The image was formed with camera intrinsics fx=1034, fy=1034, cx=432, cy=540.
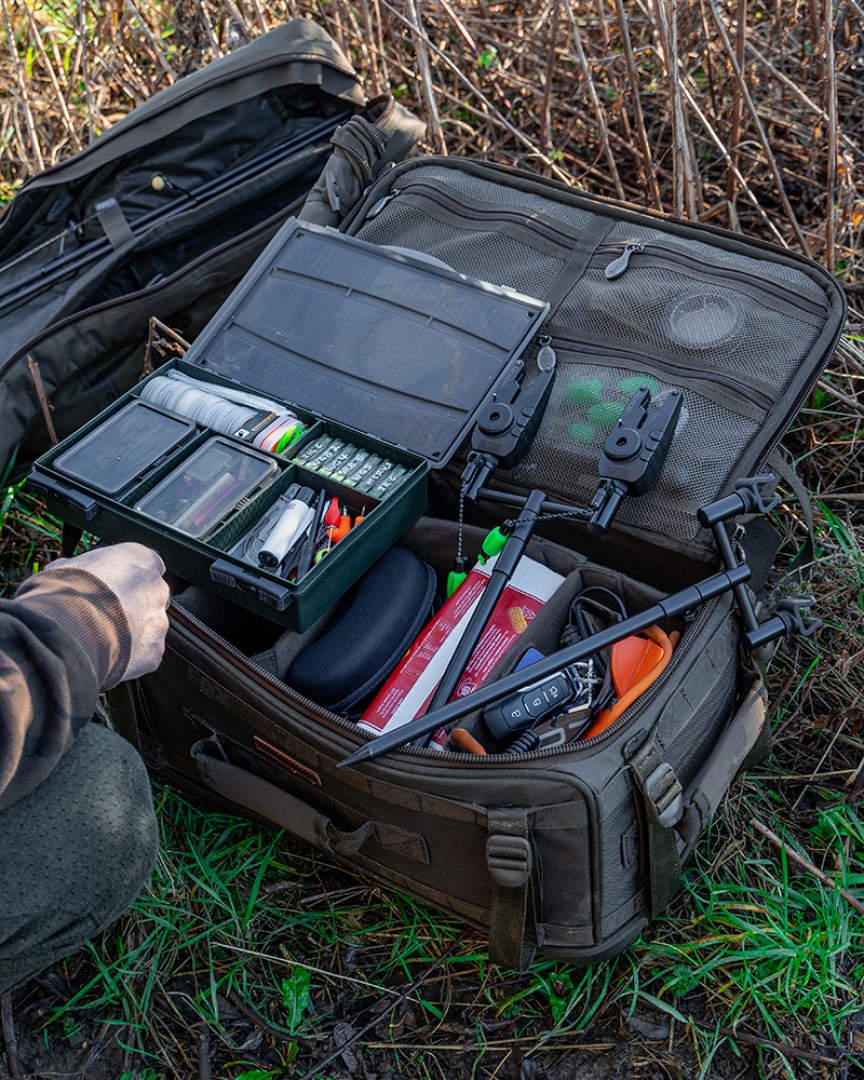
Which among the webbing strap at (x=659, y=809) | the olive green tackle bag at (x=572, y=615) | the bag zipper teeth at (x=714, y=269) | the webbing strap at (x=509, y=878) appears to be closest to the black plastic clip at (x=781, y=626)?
the olive green tackle bag at (x=572, y=615)

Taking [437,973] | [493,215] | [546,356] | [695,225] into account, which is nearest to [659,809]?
[437,973]

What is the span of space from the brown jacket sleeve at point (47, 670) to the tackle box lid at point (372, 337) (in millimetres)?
1052

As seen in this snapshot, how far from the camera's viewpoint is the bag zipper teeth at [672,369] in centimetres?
249

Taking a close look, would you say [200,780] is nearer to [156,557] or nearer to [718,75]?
[156,557]

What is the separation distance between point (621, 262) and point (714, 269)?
0.79 ft

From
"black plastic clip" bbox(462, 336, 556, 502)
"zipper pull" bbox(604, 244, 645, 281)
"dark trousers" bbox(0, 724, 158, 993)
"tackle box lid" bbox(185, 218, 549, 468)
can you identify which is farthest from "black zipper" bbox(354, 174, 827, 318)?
"dark trousers" bbox(0, 724, 158, 993)

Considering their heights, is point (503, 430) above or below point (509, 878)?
above

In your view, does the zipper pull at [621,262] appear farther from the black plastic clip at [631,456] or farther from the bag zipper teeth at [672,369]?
the black plastic clip at [631,456]

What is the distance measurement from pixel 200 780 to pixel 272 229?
Answer: 5.64ft

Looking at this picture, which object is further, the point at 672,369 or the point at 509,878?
Answer: the point at 672,369

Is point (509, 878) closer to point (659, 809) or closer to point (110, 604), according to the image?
point (659, 809)

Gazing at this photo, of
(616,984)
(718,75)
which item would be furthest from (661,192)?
(616,984)

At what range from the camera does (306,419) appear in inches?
104

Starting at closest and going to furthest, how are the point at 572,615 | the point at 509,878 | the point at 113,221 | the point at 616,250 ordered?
the point at 509,878 → the point at 572,615 → the point at 616,250 → the point at 113,221
